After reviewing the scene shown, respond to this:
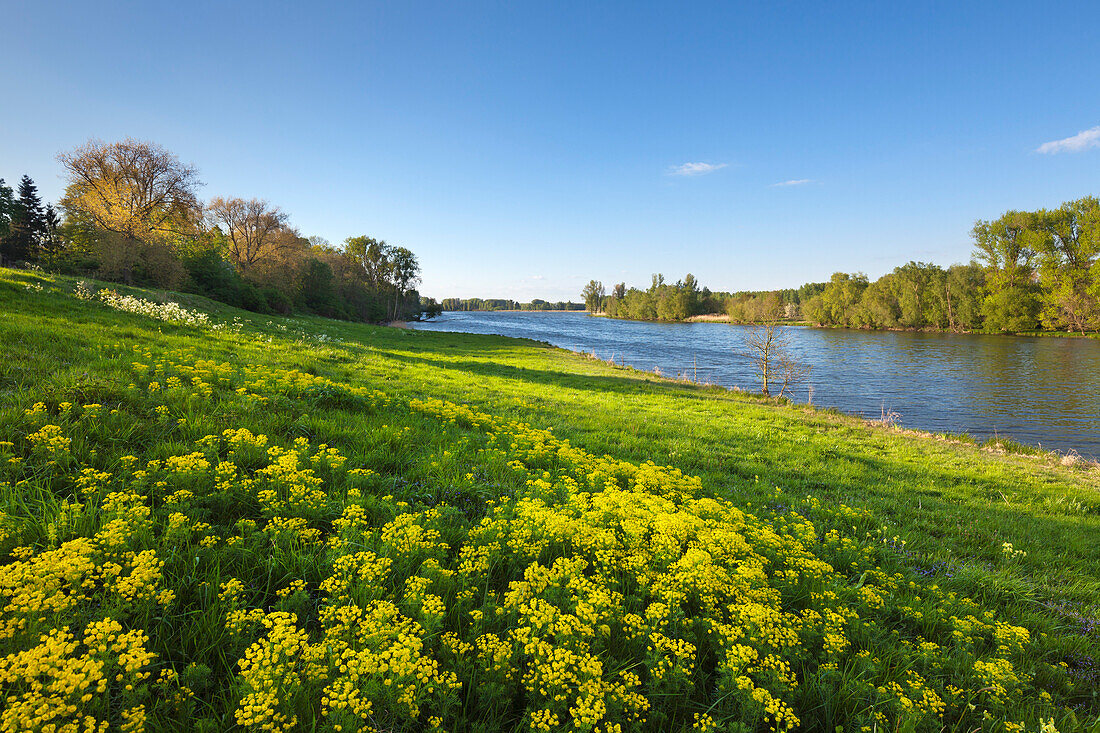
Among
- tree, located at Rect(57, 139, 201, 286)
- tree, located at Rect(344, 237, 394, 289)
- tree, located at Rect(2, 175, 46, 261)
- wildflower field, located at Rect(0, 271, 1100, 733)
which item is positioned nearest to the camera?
wildflower field, located at Rect(0, 271, 1100, 733)

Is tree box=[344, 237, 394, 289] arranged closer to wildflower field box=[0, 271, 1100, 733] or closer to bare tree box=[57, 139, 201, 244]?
bare tree box=[57, 139, 201, 244]

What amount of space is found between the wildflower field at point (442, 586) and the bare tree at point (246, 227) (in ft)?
190

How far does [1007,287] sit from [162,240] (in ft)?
351

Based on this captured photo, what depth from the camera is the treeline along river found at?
20.6 metres

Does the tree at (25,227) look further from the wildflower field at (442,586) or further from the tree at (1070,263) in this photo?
the tree at (1070,263)

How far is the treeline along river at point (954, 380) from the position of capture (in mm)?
20578

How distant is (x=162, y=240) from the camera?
108 feet

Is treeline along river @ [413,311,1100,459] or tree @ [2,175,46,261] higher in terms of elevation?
tree @ [2,175,46,261]

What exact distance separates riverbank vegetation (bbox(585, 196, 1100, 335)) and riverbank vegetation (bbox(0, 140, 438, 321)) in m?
51.7

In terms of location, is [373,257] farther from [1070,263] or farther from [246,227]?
[1070,263]

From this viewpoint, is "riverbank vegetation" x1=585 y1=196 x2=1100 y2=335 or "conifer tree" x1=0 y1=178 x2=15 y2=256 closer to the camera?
"conifer tree" x1=0 y1=178 x2=15 y2=256

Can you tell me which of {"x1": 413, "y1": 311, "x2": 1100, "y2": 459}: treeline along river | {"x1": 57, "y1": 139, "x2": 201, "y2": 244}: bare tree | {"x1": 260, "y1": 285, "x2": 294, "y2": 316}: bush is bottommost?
{"x1": 413, "y1": 311, "x2": 1100, "y2": 459}: treeline along river

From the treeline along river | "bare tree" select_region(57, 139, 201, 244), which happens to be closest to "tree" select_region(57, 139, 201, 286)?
"bare tree" select_region(57, 139, 201, 244)

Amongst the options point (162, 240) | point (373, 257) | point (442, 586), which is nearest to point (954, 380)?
point (442, 586)
